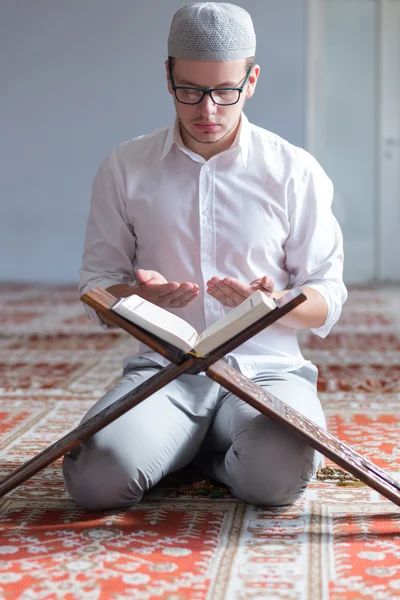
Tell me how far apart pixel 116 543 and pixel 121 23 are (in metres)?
7.00

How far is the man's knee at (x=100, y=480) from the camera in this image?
1952 mm

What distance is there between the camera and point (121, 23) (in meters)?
8.18

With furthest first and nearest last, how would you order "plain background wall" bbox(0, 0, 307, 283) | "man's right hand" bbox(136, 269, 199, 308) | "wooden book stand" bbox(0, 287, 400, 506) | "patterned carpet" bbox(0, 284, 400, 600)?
"plain background wall" bbox(0, 0, 307, 283) → "man's right hand" bbox(136, 269, 199, 308) → "wooden book stand" bbox(0, 287, 400, 506) → "patterned carpet" bbox(0, 284, 400, 600)

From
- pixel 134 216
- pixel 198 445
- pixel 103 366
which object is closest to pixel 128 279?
pixel 134 216

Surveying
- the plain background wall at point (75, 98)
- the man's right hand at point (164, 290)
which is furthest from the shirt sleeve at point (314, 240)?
the plain background wall at point (75, 98)

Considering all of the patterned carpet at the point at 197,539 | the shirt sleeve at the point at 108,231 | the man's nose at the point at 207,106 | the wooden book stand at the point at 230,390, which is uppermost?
the man's nose at the point at 207,106

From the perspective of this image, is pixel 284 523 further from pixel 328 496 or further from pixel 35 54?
pixel 35 54

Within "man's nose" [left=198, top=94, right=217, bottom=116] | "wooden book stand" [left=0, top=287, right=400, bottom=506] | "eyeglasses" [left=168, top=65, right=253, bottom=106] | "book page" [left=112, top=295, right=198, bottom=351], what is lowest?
"wooden book stand" [left=0, top=287, right=400, bottom=506]

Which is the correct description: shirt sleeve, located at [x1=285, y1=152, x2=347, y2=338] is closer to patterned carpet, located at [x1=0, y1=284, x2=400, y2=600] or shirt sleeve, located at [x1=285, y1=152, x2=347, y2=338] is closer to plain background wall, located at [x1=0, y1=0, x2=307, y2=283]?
patterned carpet, located at [x1=0, y1=284, x2=400, y2=600]

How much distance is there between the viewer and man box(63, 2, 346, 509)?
6.53ft

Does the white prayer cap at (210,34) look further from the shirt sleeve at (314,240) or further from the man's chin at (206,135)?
the shirt sleeve at (314,240)

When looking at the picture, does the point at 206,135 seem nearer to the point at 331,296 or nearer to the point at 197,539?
the point at 331,296

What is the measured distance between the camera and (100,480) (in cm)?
196

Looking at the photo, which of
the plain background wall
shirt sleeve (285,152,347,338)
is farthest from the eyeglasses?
the plain background wall
